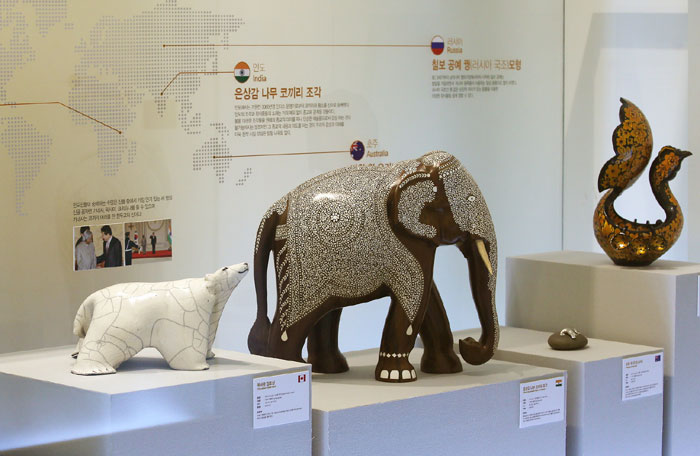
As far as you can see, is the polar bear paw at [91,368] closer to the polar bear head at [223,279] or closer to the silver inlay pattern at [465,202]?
the polar bear head at [223,279]

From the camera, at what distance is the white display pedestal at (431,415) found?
2025 millimetres

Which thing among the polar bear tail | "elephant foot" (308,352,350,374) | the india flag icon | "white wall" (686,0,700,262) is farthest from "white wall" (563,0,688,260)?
the polar bear tail

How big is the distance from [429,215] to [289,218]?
28 centimetres

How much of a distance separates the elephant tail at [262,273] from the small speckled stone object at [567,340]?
2.18ft

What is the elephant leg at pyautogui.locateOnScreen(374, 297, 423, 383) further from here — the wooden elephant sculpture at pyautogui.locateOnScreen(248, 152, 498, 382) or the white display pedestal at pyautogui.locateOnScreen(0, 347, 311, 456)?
the white display pedestal at pyautogui.locateOnScreen(0, 347, 311, 456)

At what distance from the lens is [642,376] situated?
252 cm

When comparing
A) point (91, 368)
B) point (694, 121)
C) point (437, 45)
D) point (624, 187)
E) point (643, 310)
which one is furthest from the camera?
point (694, 121)

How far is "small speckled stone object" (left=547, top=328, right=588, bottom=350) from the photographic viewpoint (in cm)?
250

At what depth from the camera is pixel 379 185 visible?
2238mm

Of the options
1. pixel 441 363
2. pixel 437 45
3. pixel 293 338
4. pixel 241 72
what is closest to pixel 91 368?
pixel 293 338

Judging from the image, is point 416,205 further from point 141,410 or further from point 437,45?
point 437,45

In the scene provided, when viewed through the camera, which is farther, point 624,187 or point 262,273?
point 624,187

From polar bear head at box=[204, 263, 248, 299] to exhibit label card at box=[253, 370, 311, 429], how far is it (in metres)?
0.20

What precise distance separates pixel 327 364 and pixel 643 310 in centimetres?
79
